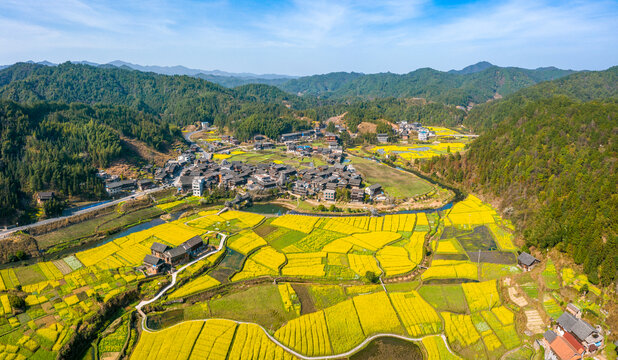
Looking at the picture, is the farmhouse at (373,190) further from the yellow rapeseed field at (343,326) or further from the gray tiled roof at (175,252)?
the gray tiled roof at (175,252)

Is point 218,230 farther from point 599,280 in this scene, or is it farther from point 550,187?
point 550,187

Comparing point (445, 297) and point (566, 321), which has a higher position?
point (566, 321)

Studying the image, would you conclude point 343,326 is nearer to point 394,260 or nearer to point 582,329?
point 394,260

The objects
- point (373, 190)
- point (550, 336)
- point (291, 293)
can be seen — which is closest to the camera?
point (550, 336)

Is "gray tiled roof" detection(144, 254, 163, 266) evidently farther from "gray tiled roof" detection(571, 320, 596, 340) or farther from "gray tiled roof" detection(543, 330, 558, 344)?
"gray tiled roof" detection(571, 320, 596, 340)

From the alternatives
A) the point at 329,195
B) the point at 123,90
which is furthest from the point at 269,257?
the point at 123,90

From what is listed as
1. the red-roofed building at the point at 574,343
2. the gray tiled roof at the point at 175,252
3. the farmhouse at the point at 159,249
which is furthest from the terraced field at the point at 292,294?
the red-roofed building at the point at 574,343

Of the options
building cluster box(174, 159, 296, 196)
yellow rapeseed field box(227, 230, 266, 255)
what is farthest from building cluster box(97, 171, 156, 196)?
yellow rapeseed field box(227, 230, 266, 255)

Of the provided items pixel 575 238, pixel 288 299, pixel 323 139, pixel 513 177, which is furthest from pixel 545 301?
pixel 323 139
